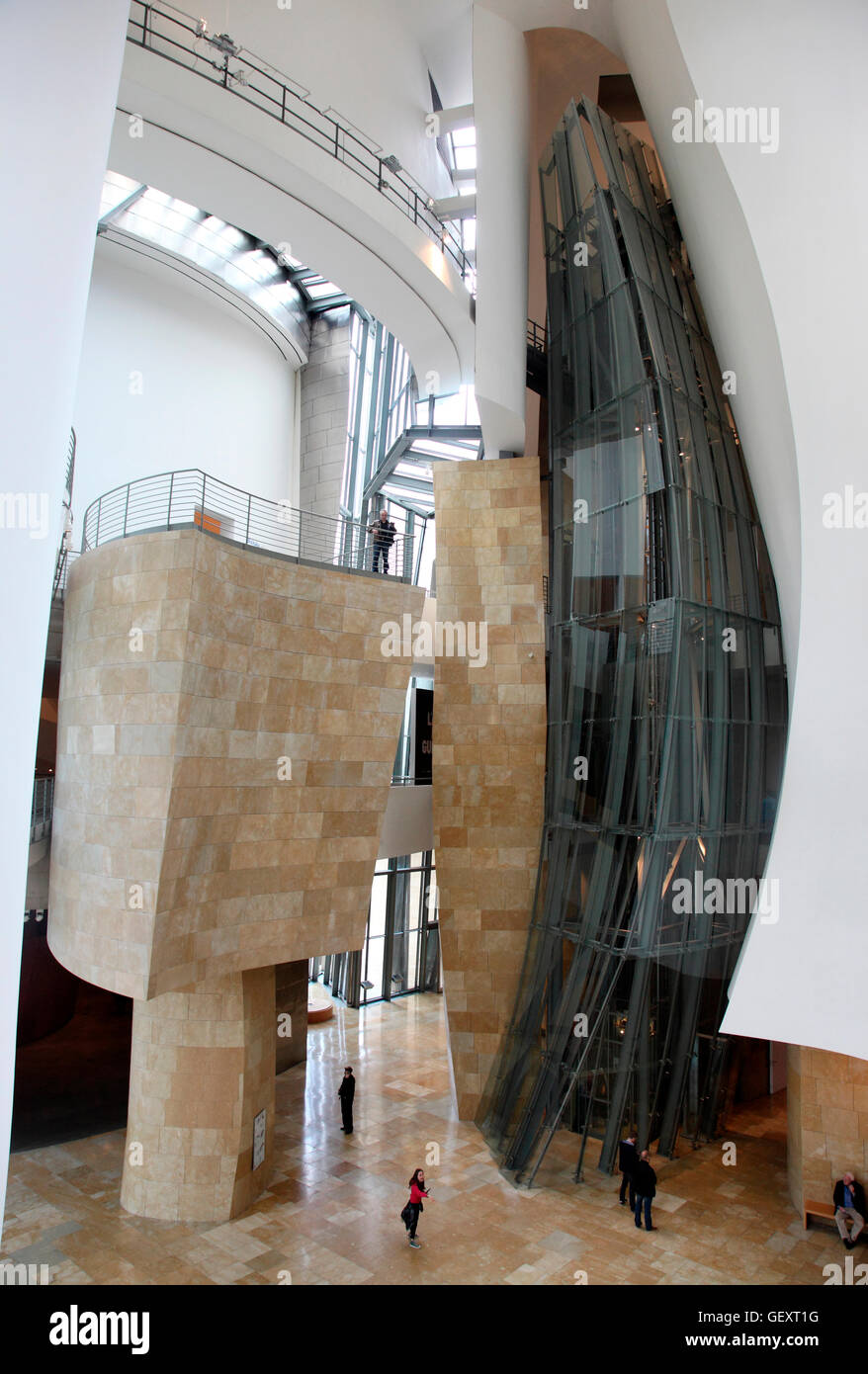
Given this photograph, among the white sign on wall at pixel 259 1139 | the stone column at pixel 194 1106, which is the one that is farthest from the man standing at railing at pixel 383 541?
the white sign on wall at pixel 259 1139

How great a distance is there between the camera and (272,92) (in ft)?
41.3

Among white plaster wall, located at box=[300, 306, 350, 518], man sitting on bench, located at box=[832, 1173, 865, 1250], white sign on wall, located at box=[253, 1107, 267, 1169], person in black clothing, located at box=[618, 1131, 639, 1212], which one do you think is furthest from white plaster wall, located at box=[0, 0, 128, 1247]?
white plaster wall, located at box=[300, 306, 350, 518]

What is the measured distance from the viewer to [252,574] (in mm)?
11375

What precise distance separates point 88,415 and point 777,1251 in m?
18.7

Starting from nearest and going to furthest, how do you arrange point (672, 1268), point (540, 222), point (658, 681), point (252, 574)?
point (672, 1268) → point (252, 574) → point (658, 681) → point (540, 222)

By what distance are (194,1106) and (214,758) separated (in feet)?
16.3

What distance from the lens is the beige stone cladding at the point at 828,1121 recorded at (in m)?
11.7

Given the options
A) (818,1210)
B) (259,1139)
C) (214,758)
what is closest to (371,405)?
(214,758)

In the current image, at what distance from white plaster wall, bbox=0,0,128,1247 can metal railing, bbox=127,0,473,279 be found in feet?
13.5

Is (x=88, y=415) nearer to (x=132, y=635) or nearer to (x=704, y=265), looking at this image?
(x=132, y=635)

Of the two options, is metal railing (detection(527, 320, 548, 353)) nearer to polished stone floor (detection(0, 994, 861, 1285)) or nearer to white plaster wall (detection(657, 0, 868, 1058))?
white plaster wall (detection(657, 0, 868, 1058))

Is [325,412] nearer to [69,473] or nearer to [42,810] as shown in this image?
[69,473]

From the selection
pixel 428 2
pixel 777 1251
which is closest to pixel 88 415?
pixel 428 2

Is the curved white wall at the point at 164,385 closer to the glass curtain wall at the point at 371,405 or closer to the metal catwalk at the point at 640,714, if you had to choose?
the glass curtain wall at the point at 371,405
